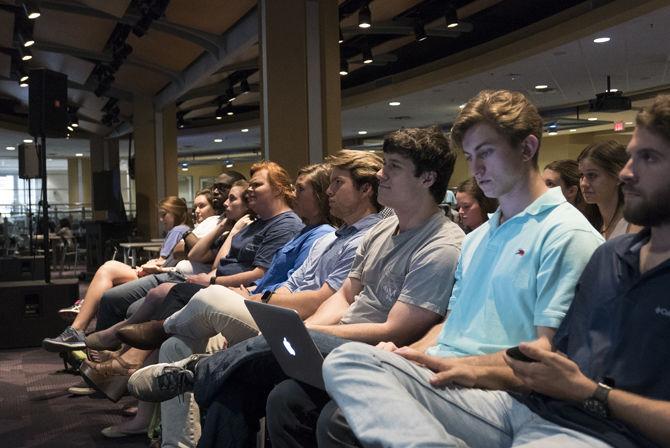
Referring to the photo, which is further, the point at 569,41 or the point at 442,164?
the point at 569,41

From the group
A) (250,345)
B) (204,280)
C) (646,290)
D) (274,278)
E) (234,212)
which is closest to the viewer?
(646,290)

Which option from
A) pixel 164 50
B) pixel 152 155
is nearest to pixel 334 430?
pixel 164 50

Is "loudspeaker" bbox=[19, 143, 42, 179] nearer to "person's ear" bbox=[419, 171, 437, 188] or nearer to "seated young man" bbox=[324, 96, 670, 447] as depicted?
"person's ear" bbox=[419, 171, 437, 188]

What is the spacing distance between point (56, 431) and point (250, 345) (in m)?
2.13

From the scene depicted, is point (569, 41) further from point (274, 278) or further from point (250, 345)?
point (250, 345)

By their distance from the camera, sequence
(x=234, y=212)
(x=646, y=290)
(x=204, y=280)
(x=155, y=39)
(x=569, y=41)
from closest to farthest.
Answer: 1. (x=646, y=290)
2. (x=204, y=280)
3. (x=234, y=212)
4. (x=569, y=41)
5. (x=155, y=39)

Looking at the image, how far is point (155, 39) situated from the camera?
988 cm

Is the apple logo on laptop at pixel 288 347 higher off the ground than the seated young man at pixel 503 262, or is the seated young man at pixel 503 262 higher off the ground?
the seated young man at pixel 503 262

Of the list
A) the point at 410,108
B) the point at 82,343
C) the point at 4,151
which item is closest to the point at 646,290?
the point at 82,343

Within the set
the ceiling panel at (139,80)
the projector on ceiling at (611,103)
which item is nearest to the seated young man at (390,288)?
the projector on ceiling at (611,103)

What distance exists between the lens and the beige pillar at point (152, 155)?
1403 cm

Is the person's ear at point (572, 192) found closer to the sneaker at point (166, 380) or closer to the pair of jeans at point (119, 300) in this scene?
the sneaker at point (166, 380)

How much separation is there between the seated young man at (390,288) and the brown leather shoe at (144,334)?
32.3 inches

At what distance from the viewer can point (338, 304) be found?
2.81 metres
